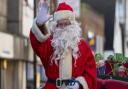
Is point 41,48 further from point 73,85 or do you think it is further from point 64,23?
point 73,85

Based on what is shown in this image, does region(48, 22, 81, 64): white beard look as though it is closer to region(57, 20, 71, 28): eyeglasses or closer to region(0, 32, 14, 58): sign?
region(57, 20, 71, 28): eyeglasses

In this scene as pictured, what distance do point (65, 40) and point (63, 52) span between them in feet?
0.40

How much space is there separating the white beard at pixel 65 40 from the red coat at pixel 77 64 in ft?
0.17

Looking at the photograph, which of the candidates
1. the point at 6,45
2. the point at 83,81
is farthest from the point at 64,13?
the point at 6,45

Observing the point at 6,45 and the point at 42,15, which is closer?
the point at 42,15

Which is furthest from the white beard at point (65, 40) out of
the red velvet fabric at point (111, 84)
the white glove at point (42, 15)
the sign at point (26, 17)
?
the sign at point (26, 17)

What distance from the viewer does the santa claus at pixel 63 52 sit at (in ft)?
17.9

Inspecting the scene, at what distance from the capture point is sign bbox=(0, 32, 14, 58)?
20.8 metres

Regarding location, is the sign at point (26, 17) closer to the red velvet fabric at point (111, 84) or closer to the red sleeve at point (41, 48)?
the red velvet fabric at point (111, 84)

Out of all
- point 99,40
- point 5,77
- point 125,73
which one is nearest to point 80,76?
point 125,73

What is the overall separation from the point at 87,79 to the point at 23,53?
18.2 m

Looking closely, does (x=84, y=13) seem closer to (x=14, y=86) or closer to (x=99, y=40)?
(x=99, y=40)

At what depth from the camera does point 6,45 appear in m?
21.5

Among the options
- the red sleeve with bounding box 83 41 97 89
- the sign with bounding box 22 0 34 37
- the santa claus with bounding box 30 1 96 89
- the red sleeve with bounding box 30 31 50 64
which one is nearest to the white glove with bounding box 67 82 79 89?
the santa claus with bounding box 30 1 96 89
